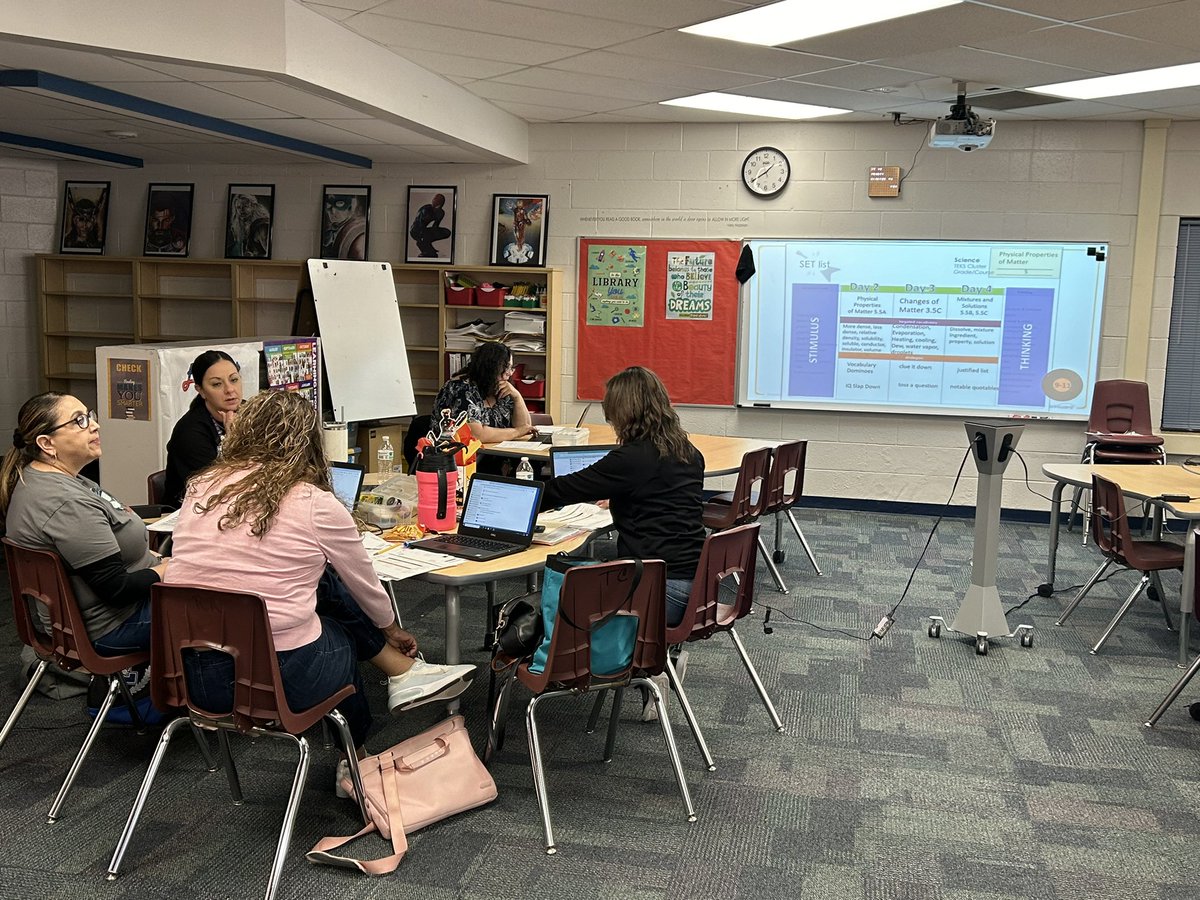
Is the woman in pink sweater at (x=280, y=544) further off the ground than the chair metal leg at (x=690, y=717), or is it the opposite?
the woman in pink sweater at (x=280, y=544)

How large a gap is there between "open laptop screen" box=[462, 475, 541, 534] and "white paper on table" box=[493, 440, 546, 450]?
5.83 ft

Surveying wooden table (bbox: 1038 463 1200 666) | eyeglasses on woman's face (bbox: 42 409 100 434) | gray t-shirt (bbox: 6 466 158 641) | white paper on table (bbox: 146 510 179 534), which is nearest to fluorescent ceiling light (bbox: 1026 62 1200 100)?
wooden table (bbox: 1038 463 1200 666)

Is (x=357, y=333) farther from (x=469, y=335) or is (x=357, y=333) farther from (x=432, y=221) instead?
(x=432, y=221)

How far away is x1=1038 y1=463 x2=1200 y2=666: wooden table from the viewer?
14.5ft

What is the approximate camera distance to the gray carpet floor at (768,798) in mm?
2814

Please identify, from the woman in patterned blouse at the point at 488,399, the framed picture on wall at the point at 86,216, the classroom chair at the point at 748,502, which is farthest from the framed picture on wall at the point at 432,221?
the classroom chair at the point at 748,502

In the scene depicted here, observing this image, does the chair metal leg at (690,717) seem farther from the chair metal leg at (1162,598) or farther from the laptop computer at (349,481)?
the chair metal leg at (1162,598)

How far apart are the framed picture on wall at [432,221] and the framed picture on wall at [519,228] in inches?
13.4

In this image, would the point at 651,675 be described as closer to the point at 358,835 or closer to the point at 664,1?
the point at 358,835

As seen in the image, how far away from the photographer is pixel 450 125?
249 inches

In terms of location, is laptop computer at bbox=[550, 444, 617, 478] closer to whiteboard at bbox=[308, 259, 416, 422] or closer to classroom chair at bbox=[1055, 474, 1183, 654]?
classroom chair at bbox=[1055, 474, 1183, 654]

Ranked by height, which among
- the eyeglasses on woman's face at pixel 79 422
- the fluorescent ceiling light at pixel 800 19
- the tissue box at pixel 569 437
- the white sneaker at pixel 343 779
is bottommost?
the white sneaker at pixel 343 779

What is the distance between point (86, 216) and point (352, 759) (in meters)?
6.99

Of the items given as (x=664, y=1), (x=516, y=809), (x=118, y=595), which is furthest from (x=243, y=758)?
(x=664, y=1)
